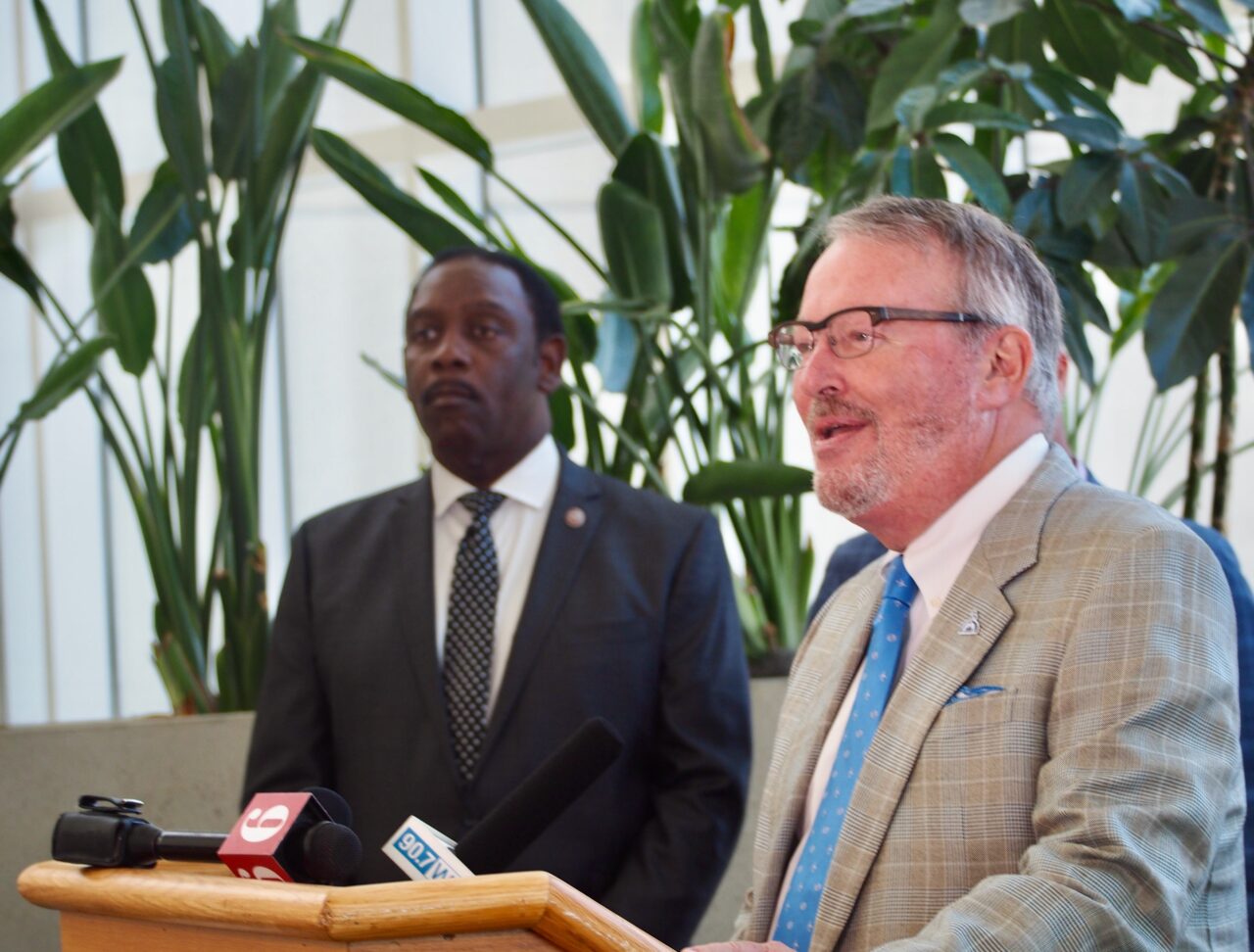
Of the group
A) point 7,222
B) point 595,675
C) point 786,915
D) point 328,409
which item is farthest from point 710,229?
point 328,409

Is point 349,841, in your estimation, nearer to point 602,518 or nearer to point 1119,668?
point 1119,668

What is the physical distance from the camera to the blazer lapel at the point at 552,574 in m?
2.34

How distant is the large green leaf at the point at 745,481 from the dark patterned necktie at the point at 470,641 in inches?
25.7

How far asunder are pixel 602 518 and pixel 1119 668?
4.00 feet

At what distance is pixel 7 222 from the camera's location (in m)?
3.49

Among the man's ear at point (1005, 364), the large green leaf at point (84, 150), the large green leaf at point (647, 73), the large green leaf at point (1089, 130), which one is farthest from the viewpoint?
the large green leaf at point (647, 73)

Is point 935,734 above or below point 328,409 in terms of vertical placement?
below

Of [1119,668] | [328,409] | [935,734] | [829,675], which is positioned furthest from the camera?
[328,409]

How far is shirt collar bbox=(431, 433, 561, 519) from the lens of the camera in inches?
101

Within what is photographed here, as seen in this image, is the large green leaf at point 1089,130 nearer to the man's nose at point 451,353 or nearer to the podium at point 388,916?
the man's nose at point 451,353

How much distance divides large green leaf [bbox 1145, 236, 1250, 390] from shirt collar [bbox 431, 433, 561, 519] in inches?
40.0

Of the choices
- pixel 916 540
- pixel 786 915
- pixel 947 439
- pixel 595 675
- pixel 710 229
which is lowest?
pixel 786 915

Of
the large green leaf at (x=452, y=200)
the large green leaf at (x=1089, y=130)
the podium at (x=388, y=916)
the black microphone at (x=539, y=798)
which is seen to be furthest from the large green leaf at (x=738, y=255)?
the podium at (x=388, y=916)

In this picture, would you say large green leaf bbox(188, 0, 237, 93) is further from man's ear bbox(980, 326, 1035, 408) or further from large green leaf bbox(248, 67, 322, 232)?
man's ear bbox(980, 326, 1035, 408)
